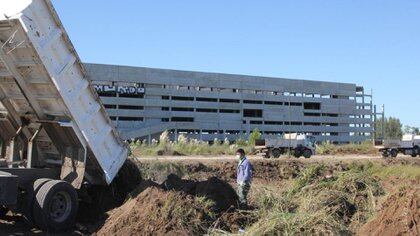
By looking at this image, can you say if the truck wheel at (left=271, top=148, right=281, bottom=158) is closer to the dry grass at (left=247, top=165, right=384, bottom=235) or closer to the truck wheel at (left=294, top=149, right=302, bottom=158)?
the truck wheel at (left=294, top=149, right=302, bottom=158)

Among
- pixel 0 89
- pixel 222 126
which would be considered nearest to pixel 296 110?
pixel 222 126

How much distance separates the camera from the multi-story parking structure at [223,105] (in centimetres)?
7588

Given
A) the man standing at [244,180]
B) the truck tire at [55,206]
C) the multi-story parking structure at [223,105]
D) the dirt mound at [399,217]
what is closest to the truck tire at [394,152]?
the multi-story parking structure at [223,105]

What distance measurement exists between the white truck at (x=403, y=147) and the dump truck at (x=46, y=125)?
41166 mm

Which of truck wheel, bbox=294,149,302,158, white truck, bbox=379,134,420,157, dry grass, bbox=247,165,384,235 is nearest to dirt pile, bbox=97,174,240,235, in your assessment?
dry grass, bbox=247,165,384,235

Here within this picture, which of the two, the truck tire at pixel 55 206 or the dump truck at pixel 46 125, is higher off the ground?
the dump truck at pixel 46 125

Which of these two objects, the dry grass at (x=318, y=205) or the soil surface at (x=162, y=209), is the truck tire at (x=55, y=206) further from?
the dry grass at (x=318, y=205)

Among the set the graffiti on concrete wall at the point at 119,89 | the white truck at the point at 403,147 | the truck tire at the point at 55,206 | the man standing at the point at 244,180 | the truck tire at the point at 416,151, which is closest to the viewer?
the truck tire at the point at 55,206

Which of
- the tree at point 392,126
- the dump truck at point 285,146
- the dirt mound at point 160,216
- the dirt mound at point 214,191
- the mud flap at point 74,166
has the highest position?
the tree at point 392,126

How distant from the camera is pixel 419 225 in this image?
8219 mm

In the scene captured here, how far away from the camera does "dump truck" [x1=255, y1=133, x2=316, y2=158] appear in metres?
42.6

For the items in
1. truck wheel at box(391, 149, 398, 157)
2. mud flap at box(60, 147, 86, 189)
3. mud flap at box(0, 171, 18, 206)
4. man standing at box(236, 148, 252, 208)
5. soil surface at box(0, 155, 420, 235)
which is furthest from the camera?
truck wheel at box(391, 149, 398, 157)

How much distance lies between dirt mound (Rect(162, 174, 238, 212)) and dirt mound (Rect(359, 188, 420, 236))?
269cm

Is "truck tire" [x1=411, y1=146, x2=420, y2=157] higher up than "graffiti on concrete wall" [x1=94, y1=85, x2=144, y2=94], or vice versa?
"graffiti on concrete wall" [x1=94, y1=85, x2=144, y2=94]
